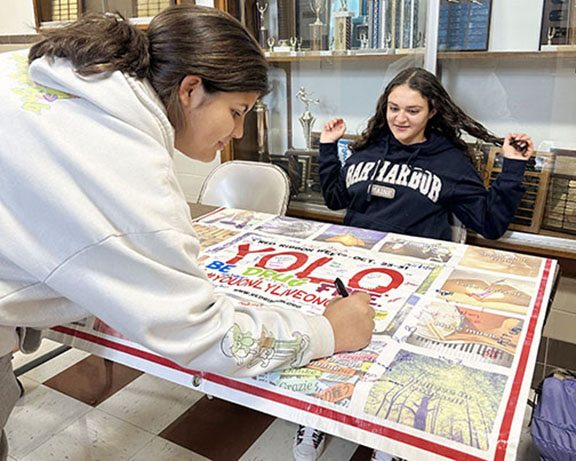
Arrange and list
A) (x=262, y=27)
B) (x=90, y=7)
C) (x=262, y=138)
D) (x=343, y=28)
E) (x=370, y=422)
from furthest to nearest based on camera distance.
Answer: (x=90, y=7) < (x=262, y=138) < (x=262, y=27) < (x=343, y=28) < (x=370, y=422)

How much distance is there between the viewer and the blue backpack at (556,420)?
129cm

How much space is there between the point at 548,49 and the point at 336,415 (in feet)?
5.83

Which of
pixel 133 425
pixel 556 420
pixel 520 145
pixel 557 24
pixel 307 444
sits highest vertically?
pixel 557 24

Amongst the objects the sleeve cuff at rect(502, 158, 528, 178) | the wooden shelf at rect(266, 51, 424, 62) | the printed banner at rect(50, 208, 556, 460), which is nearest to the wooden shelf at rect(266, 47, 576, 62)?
the wooden shelf at rect(266, 51, 424, 62)

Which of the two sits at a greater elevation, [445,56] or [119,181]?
[445,56]

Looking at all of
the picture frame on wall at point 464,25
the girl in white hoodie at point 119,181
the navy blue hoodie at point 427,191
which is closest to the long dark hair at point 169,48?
the girl in white hoodie at point 119,181

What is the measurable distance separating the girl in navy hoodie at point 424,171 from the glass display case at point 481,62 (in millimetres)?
188

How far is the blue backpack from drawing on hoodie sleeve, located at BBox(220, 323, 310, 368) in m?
0.82

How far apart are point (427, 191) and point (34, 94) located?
1.43 meters

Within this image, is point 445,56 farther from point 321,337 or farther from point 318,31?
point 321,337

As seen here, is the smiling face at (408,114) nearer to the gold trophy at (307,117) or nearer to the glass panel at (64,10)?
the gold trophy at (307,117)

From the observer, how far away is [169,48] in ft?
2.65

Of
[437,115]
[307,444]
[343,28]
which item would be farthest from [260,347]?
[343,28]

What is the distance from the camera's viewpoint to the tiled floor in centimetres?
166
